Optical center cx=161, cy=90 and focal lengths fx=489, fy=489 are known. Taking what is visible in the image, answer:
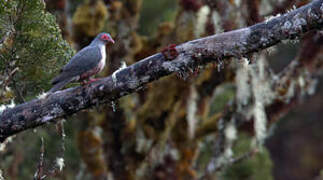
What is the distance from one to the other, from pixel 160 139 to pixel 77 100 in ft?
12.0

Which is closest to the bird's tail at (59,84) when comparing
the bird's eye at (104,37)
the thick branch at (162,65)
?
the thick branch at (162,65)

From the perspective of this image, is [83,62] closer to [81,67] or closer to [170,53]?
[81,67]

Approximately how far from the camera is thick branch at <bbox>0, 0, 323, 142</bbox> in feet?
10.6

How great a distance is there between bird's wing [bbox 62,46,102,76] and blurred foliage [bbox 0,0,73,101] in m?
0.11

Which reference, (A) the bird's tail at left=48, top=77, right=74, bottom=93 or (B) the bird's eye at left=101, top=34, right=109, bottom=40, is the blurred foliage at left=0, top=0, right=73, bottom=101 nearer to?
(A) the bird's tail at left=48, top=77, right=74, bottom=93

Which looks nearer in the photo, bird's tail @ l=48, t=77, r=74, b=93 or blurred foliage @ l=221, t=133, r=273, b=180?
bird's tail @ l=48, t=77, r=74, b=93

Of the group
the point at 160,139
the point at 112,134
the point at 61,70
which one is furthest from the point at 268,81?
the point at 61,70

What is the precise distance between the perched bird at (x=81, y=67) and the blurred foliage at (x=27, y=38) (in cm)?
13

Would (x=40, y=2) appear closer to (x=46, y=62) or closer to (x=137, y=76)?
(x=46, y=62)

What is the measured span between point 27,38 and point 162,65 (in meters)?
1.12

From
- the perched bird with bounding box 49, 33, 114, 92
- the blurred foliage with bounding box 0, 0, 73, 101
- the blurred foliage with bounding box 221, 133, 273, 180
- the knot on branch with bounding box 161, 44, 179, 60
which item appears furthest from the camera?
the blurred foliage with bounding box 221, 133, 273, 180

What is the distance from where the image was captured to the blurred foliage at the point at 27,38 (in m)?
3.70

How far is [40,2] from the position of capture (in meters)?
3.74

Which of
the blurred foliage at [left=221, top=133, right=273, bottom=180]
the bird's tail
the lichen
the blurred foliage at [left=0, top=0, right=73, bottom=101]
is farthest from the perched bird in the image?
the blurred foliage at [left=221, top=133, right=273, bottom=180]
